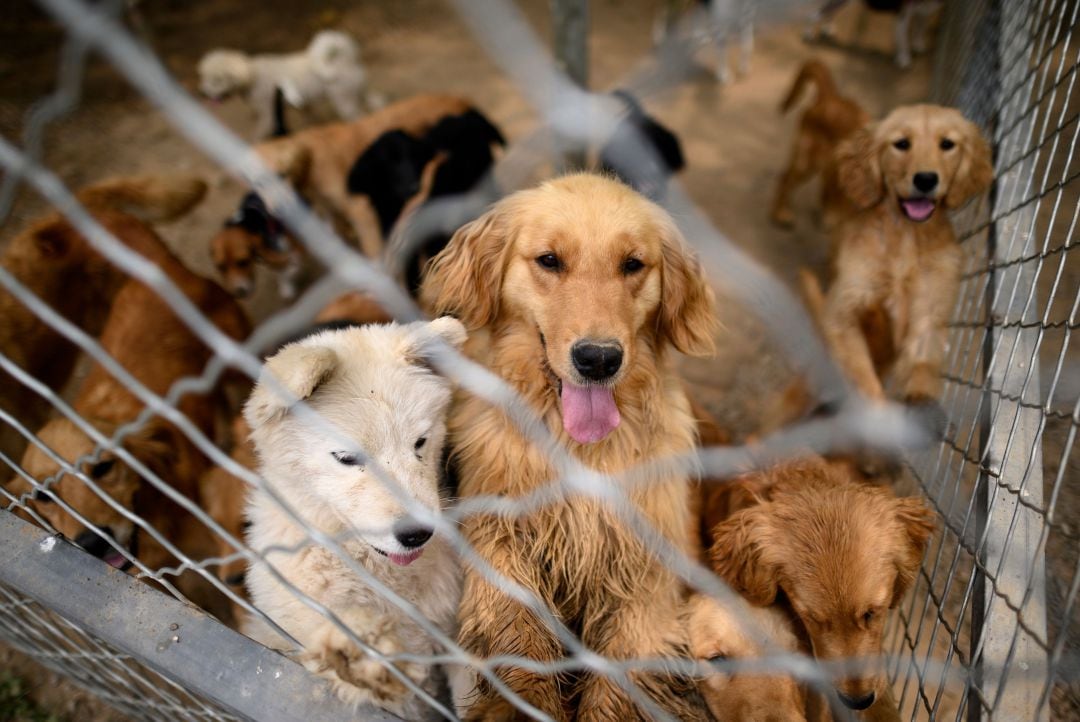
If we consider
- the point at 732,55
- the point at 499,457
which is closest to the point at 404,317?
the point at 499,457

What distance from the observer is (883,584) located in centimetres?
164

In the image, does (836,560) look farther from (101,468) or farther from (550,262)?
(101,468)

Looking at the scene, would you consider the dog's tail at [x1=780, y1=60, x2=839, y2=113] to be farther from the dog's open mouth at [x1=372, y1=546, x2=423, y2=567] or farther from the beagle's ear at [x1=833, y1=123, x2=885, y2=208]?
the dog's open mouth at [x1=372, y1=546, x2=423, y2=567]

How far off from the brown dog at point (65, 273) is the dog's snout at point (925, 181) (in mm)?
2914

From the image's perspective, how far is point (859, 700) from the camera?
159cm

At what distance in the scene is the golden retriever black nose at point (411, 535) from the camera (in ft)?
4.92

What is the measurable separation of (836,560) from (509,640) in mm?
813

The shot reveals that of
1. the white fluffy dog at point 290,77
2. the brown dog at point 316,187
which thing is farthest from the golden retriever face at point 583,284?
the white fluffy dog at point 290,77

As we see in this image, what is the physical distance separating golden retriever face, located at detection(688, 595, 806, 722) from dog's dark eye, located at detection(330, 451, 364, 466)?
38.5 inches

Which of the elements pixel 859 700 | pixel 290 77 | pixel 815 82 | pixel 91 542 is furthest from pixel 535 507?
pixel 290 77

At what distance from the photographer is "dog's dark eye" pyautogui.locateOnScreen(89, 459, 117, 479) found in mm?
2066

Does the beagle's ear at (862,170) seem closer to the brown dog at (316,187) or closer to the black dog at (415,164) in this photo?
the black dog at (415,164)

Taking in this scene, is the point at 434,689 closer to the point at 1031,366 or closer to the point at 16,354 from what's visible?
the point at 1031,366

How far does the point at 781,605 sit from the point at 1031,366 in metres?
0.90
